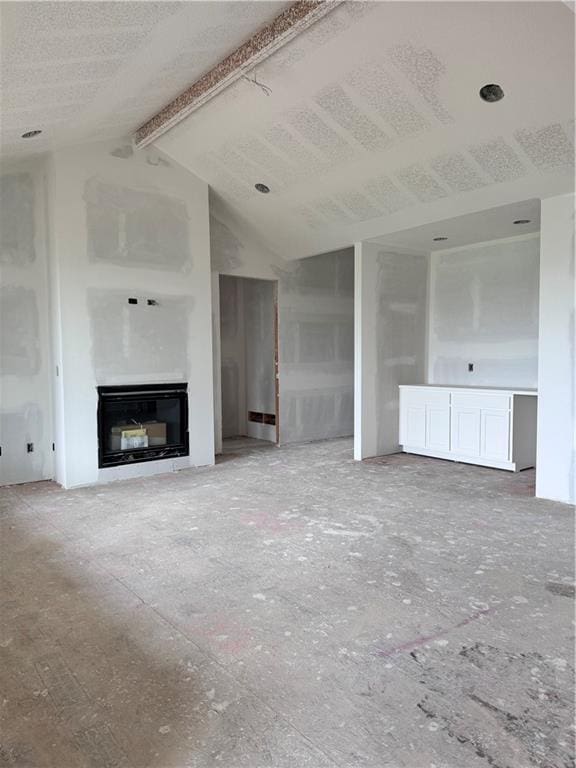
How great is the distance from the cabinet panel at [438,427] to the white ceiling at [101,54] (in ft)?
14.0

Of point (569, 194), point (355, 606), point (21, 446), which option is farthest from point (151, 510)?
point (569, 194)

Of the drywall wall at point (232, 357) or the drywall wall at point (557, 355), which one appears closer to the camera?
the drywall wall at point (557, 355)

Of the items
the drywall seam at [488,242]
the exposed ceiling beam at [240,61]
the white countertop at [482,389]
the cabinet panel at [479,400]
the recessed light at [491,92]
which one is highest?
the exposed ceiling beam at [240,61]

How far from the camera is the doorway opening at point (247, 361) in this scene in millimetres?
8008

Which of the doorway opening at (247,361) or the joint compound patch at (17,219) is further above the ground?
the joint compound patch at (17,219)

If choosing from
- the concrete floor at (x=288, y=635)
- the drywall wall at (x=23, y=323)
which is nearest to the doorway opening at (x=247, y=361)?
the drywall wall at (x=23, y=323)

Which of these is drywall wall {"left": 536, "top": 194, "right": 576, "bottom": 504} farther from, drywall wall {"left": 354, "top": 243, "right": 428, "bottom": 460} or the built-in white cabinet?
drywall wall {"left": 354, "top": 243, "right": 428, "bottom": 460}

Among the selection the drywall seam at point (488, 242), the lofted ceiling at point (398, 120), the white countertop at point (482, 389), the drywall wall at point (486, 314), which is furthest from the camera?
the drywall wall at point (486, 314)

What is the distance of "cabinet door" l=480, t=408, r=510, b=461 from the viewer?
5594 mm

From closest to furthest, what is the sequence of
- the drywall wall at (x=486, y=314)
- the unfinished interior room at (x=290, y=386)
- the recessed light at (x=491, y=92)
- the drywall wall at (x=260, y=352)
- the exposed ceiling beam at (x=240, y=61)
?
1. the unfinished interior room at (x=290, y=386)
2. the exposed ceiling beam at (x=240, y=61)
3. the recessed light at (x=491, y=92)
4. the drywall wall at (x=486, y=314)
5. the drywall wall at (x=260, y=352)

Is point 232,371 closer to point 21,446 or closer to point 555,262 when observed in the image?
point 21,446

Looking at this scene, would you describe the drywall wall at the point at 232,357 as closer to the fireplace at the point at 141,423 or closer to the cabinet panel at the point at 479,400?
the fireplace at the point at 141,423

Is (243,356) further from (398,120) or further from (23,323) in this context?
(398,120)

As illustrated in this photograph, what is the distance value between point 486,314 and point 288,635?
504cm
